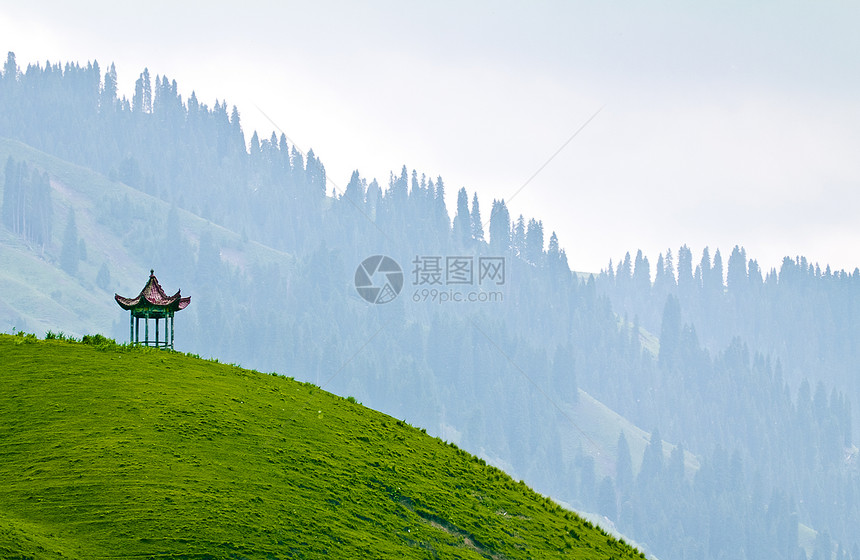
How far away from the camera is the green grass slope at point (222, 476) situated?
34312mm

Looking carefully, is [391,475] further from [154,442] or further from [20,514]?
[20,514]

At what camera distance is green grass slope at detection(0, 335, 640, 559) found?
3431cm

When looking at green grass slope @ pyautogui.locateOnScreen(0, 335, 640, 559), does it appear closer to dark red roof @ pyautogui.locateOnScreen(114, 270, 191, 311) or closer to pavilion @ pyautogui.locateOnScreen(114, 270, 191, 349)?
pavilion @ pyautogui.locateOnScreen(114, 270, 191, 349)

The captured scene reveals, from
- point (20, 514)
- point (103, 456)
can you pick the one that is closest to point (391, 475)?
point (103, 456)

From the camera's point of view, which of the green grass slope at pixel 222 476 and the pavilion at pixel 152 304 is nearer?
the green grass slope at pixel 222 476

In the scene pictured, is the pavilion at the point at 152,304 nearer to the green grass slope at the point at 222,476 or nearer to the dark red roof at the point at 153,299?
the dark red roof at the point at 153,299

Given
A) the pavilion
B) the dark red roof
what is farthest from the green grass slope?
the dark red roof

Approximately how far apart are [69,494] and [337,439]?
42.2ft

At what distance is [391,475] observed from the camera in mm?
43812

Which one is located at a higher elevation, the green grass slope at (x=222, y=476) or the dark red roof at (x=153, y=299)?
the dark red roof at (x=153, y=299)

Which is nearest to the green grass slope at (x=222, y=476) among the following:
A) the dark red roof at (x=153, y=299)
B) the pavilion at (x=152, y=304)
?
the pavilion at (x=152, y=304)

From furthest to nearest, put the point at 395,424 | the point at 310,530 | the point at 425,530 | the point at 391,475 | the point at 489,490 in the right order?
the point at 395,424 < the point at 489,490 < the point at 391,475 < the point at 425,530 < the point at 310,530

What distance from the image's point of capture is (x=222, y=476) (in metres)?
38.0

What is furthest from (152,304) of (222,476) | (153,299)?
(222,476)
